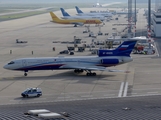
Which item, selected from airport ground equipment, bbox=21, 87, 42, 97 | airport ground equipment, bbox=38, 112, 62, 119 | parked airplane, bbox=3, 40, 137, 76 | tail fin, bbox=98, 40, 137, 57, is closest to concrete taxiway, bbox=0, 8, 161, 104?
airport ground equipment, bbox=21, 87, 42, 97

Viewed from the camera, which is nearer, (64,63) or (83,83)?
(83,83)

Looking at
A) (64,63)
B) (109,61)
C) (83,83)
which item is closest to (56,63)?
(64,63)

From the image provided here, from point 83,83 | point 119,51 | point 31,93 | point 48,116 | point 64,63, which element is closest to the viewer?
point 48,116

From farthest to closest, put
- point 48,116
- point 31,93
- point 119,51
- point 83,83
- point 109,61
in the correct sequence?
point 119,51
point 109,61
point 83,83
point 31,93
point 48,116

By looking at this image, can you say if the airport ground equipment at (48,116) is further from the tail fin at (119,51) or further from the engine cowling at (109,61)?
the tail fin at (119,51)

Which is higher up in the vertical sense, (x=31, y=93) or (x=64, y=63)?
(x=64, y=63)

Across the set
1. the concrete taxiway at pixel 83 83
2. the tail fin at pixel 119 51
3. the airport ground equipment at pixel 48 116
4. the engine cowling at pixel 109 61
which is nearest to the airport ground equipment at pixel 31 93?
the concrete taxiway at pixel 83 83

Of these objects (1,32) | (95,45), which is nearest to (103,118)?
(95,45)

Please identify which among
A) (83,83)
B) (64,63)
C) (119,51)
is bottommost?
(83,83)

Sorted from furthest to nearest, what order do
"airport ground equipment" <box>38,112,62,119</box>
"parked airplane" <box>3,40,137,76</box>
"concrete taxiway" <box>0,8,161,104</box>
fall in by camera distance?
"parked airplane" <box>3,40,137,76</box> → "concrete taxiway" <box>0,8,161,104</box> → "airport ground equipment" <box>38,112,62,119</box>

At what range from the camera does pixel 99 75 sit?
68.8 meters

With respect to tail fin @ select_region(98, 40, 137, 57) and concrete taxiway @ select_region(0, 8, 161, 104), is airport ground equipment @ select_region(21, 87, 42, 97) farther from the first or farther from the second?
tail fin @ select_region(98, 40, 137, 57)

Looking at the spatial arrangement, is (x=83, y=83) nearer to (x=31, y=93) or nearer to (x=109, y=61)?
(x=109, y=61)

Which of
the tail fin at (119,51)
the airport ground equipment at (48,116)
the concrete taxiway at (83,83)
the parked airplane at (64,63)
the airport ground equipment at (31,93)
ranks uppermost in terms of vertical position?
the airport ground equipment at (48,116)
